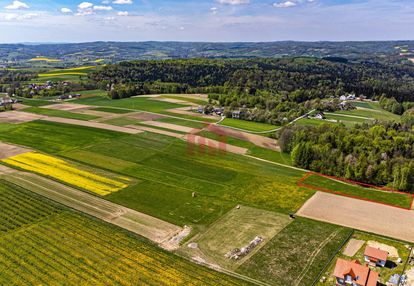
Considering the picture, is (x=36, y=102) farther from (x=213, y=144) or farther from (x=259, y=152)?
(x=259, y=152)

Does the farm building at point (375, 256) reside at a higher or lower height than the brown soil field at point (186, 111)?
lower

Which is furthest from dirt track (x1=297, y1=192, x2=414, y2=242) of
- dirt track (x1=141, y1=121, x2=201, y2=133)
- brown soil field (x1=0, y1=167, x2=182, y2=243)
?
dirt track (x1=141, y1=121, x2=201, y2=133)

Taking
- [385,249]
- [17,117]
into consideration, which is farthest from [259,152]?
[17,117]

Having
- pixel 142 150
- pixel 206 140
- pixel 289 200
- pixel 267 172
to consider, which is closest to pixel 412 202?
pixel 289 200

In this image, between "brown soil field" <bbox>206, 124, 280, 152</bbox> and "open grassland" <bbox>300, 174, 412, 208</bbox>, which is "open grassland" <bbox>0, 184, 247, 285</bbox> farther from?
"brown soil field" <bbox>206, 124, 280, 152</bbox>

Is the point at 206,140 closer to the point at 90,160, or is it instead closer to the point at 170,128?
the point at 170,128

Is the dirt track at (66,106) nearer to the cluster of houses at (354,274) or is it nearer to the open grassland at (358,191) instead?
the open grassland at (358,191)

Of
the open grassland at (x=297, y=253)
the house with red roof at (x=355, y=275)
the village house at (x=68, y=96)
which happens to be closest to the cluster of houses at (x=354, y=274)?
the house with red roof at (x=355, y=275)
